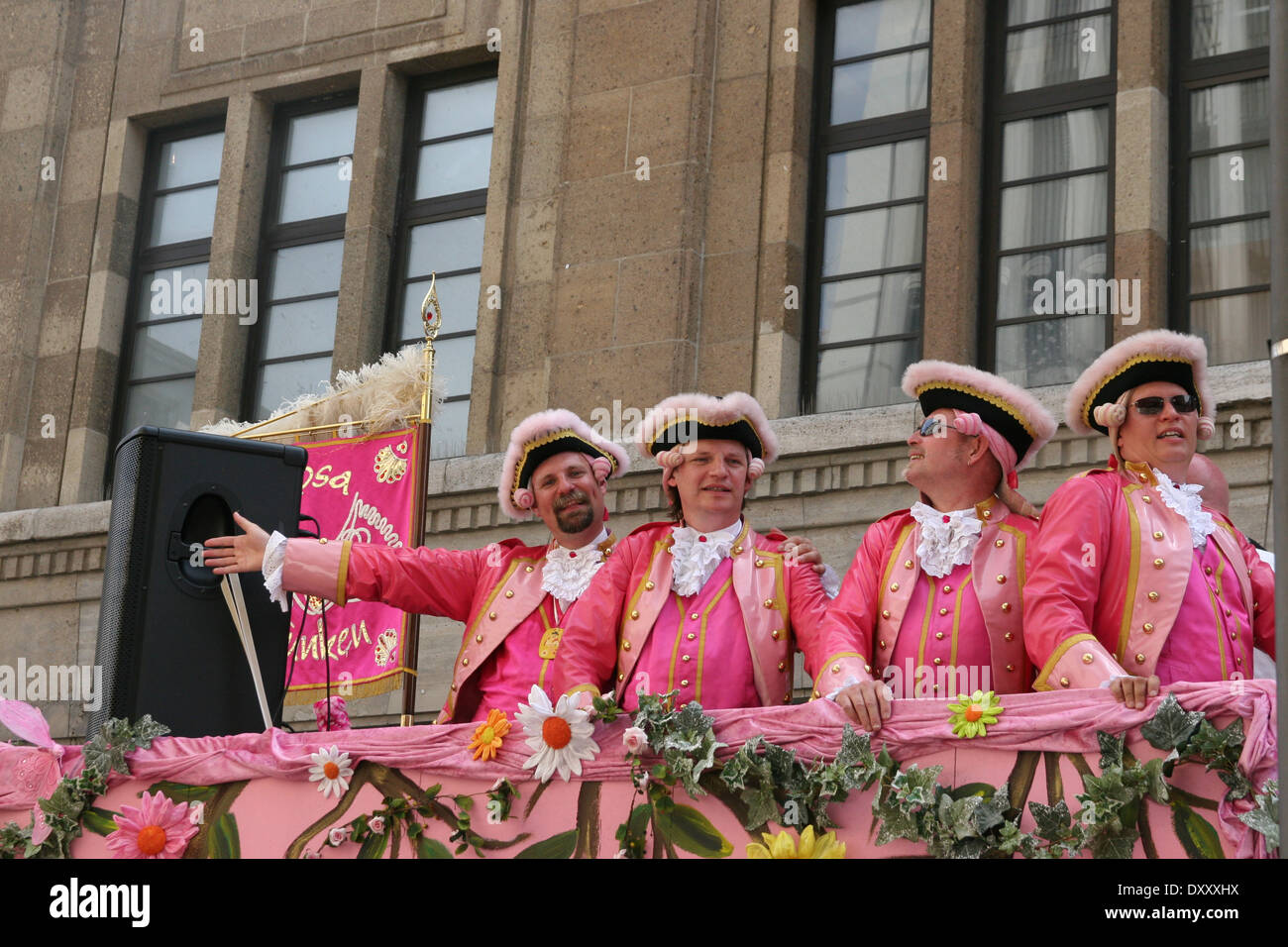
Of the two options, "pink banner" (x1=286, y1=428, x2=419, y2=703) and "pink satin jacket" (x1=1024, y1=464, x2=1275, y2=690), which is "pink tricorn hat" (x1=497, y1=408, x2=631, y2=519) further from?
"pink satin jacket" (x1=1024, y1=464, x2=1275, y2=690)

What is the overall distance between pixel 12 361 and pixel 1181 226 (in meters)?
7.27

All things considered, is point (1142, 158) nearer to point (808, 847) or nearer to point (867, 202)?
point (867, 202)

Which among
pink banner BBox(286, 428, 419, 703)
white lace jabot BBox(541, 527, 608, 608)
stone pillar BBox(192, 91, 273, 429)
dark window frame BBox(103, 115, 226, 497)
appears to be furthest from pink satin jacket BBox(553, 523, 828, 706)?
dark window frame BBox(103, 115, 226, 497)

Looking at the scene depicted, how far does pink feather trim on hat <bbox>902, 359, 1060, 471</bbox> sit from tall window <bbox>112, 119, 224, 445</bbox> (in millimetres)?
6623

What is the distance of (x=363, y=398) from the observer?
338 inches

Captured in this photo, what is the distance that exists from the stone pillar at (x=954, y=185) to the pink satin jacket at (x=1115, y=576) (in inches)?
145

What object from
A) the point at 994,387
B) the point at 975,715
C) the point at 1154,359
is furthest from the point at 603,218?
the point at 975,715

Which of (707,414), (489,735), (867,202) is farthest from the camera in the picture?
(867,202)

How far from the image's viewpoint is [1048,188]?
29.2 ft

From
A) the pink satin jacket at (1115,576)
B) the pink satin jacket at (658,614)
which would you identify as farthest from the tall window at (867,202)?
the pink satin jacket at (1115,576)

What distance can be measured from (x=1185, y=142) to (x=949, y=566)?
4.26m

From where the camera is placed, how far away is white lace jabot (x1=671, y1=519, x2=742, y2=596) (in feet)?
18.4
